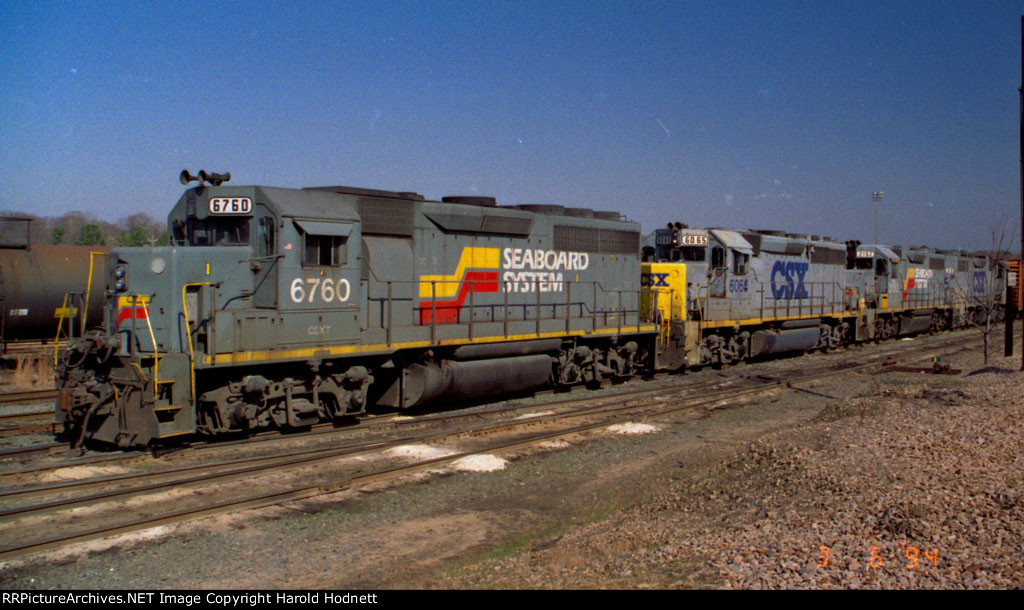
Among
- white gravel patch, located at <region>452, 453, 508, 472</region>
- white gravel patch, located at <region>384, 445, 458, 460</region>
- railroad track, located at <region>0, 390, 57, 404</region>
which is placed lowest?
white gravel patch, located at <region>452, 453, 508, 472</region>

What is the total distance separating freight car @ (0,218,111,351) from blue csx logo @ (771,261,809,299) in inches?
729

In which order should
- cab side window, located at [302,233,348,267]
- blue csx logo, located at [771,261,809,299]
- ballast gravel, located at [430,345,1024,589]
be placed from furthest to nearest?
blue csx logo, located at [771,261,809,299] < cab side window, located at [302,233,348,267] < ballast gravel, located at [430,345,1024,589]

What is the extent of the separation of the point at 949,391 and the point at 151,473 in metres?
13.9

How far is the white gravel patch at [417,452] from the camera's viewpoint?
30.9 ft

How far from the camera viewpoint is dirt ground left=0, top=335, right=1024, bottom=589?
5211 mm

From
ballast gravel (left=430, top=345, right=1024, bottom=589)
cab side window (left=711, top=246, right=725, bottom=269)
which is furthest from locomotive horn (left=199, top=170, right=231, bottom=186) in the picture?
cab side window (left=711, top=246, right=725, bottom=269)

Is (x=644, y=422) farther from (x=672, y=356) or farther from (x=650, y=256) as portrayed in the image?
(x=650, y=256)

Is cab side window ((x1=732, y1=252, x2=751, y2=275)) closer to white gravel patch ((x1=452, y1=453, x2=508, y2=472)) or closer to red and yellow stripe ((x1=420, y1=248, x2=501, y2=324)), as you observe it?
red and yellow stripe ((x1=420, y1=248, x2=501, y2=324))

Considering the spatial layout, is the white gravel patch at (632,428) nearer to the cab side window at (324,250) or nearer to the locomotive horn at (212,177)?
the cab side window at (324,250)

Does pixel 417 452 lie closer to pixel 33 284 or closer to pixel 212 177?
pixel 212 177

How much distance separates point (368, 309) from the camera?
1135cm

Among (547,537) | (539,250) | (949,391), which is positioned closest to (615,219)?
(539,250)

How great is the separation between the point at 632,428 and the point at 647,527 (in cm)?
514
